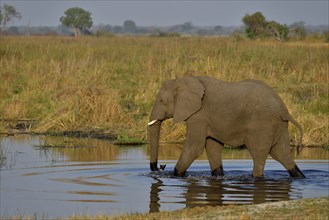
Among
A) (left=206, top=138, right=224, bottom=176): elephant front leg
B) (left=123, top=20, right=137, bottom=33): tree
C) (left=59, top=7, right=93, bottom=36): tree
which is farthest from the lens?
(left=123, top=20, right=137, bottom=33): tree

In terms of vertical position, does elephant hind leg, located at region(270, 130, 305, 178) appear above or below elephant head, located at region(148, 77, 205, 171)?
below

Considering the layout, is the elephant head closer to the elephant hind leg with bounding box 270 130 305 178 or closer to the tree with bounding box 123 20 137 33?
the elephant hind leg with bounding box 270 130 305 178

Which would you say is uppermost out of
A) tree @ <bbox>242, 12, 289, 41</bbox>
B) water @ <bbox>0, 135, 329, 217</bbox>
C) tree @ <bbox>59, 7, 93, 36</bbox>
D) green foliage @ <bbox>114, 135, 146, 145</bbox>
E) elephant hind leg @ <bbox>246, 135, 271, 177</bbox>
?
tree @ <bbox>59, 7, 93, 36</bbox>

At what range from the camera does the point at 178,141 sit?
1841 centimetres

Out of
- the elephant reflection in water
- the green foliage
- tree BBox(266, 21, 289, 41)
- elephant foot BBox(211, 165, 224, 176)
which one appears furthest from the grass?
tree BBox(266, 21, 289, 41)

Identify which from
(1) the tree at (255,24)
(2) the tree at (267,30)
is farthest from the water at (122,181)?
(1) the tree at (255,24)

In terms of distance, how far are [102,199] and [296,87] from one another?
12.5 meters

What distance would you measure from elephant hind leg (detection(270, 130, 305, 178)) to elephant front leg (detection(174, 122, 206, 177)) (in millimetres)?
1092

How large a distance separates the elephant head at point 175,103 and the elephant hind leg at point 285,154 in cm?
130

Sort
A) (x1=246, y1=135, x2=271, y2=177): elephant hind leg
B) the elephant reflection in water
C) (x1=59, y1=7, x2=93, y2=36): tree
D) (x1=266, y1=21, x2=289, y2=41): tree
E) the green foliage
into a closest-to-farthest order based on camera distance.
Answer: the elephant reflection in water, (x1=246, y1=135, x2=271, y2=177): elephant hind leg, the green foliage, (x1=266, y1=21, x2=289, y2=41): tree, (x1=59, y1=7, x2=93, y2=36): tree

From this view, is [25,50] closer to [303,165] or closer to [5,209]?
[303,165]

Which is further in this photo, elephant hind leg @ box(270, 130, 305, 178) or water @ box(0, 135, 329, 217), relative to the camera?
elephant hind leg @ box(270, 130, 305, 178)

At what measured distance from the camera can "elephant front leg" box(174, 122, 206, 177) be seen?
13953 mm

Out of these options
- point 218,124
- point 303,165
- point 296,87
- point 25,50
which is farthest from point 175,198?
point 25,50
